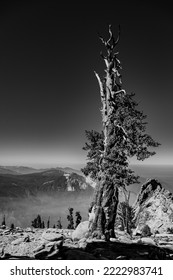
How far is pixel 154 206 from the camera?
8006cm

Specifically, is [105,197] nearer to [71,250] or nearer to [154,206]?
[71,250]

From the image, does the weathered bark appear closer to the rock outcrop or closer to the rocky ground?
the rocky ground

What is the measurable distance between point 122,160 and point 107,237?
457cm

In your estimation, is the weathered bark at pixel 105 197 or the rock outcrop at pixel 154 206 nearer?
the weathered bark at pixel 105 197

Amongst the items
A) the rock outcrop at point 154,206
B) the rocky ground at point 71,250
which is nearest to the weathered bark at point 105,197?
the rocky ground at point 71,250

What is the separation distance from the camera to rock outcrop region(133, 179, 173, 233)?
65.8 metres

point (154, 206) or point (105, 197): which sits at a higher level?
point (105, 197)

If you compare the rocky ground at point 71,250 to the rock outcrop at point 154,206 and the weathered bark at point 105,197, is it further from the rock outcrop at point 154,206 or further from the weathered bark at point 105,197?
the rock outcrop at point 154,206

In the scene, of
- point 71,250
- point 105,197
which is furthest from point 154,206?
point 71,250

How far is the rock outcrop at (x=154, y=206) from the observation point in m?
65.8

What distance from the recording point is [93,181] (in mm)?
15945

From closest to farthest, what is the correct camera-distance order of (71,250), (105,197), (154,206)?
(71,250) → (105,197) → (154,206)

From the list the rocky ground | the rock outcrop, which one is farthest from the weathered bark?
the rock outcrop
